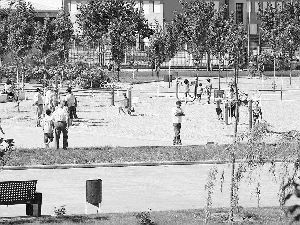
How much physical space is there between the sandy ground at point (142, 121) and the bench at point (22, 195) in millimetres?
11735

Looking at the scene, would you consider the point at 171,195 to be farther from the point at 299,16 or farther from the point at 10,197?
the point at 299,16

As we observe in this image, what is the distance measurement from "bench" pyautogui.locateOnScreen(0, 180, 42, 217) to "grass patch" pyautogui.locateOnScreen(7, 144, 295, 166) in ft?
24.5

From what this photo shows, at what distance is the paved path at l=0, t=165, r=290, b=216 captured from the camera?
20.2m

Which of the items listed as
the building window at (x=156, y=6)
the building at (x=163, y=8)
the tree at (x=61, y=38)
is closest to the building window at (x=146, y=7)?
the building at (x=163, y=8)

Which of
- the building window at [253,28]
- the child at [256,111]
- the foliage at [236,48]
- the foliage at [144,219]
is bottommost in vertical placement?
the foliage at [144,219]

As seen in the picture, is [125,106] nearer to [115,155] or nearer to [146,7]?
[115,155]

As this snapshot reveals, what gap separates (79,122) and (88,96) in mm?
16175

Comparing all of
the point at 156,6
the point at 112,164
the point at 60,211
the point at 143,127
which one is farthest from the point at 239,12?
the point at 60,211

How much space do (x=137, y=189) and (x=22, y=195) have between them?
188 inches

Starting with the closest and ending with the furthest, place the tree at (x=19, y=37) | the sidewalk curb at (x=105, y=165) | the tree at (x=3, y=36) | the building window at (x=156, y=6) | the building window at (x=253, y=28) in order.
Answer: the sidewalk curb at (x=105, y=165) → the tree at (x=19, y=37) → the tree at (x=3, y=36) → the building window at (x=156, y=6) → the building window at (x=253, y=28)

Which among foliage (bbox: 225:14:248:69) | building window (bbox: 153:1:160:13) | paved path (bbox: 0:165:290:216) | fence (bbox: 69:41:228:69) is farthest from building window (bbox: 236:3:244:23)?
paved path (bbox: 0:165:290:216)

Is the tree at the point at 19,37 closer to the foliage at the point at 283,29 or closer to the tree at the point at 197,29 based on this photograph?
the tree at the point at 197,29

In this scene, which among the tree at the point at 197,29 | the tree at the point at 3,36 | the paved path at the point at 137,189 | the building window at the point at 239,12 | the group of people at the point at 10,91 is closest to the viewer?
the paved path at the point at 137,189

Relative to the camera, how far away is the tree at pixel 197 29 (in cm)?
7794
